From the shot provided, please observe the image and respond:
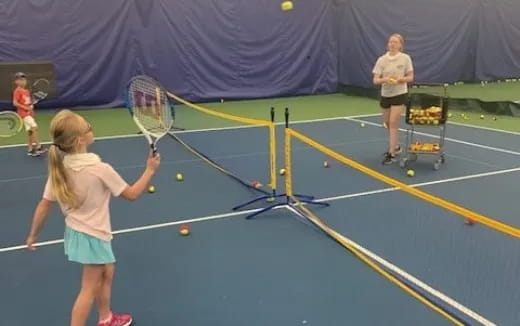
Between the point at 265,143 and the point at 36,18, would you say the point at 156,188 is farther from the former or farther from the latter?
the point at 36,18

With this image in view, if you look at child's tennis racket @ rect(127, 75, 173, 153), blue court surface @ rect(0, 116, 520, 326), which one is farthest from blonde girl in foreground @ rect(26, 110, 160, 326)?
child's tennis racket @ rect(127, 75, 173, 153)

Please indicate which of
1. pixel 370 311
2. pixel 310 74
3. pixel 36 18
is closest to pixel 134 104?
pixel 370 311

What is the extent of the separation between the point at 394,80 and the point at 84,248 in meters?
5.48

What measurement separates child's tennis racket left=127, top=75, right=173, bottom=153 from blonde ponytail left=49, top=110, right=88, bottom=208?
156 cm

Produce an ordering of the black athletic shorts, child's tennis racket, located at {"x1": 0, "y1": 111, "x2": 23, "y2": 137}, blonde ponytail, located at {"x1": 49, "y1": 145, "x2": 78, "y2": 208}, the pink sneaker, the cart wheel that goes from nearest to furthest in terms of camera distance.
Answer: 1. blonde ponytail, located at {"x1": 49, "y1": 145, "x2": 78, "y2": 208}
2. the pink sneaker
3. the cart wheel
4. the black athletic shorts
5. child's tennis racket, located at {"x1": 0, "y1": 111, "x2": 23, "y2": 137}

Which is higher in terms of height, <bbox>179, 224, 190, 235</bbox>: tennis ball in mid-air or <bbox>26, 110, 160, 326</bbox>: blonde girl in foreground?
<bbox>26, 110, 160, 326</bbox>: blonde girl in foreground

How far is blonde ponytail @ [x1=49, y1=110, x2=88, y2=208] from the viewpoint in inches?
115

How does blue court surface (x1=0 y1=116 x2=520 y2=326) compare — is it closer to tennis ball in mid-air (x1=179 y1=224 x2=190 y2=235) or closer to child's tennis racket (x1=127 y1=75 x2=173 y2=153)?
tennis ball in mid-air (x1=179 y1=224 x2=190 y2=235)

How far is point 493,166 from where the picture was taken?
7.46 metres

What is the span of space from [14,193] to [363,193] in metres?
4.01

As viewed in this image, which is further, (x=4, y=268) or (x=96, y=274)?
(x=4, y=268)

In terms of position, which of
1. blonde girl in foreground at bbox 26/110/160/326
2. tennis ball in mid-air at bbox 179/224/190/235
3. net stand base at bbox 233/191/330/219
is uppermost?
blonde girl in foreground at bbox 26/110/160/326

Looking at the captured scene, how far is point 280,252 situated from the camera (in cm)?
469

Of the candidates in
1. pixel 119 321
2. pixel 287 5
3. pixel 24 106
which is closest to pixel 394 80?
pixel 119 321
